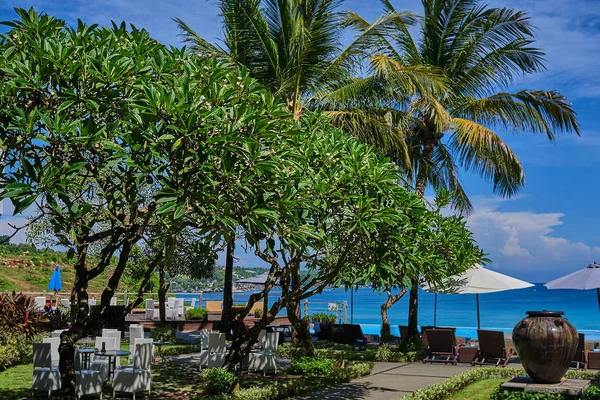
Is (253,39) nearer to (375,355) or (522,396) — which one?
(375,355)

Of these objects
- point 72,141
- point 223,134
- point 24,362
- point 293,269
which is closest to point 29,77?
point 72,141

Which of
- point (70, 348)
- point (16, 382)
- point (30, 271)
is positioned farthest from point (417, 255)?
point (30, 271)

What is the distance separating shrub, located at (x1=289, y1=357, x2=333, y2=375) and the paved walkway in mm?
595

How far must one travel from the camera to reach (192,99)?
6.31 meters

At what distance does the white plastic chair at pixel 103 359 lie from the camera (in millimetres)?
10991

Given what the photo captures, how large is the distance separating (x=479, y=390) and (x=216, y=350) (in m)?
5.67

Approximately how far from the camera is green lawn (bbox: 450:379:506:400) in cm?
1073

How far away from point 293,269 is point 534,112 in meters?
9.76

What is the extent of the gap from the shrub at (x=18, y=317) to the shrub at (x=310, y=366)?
26.8ft

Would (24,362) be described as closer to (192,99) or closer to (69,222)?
(69,222)

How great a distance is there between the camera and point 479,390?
11.3 m

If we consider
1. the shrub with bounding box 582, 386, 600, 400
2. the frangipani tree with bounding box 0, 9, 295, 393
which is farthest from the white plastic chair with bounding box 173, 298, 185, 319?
the frangipani tree with bounding box 0, 9, 295, 393

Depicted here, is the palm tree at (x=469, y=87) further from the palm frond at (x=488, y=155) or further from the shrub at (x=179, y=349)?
the shrub at (x=179, y=349)

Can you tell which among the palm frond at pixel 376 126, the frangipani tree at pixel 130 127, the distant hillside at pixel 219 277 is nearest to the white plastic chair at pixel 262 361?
the palm frond at pixel 376 126
